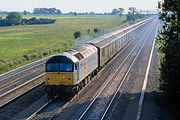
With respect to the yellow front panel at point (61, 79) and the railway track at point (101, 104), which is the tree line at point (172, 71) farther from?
the yellow front panel at point (61, 79)

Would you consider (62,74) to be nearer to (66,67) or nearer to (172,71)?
(66,67)

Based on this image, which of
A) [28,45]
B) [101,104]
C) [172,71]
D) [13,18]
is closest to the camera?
[172,71]

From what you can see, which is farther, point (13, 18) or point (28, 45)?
point (13, 18)

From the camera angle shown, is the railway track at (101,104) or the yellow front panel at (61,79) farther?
the yellow front panel at (61,79)

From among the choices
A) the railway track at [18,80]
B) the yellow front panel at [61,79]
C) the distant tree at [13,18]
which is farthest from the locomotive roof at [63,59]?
the distant tree at [13,18]

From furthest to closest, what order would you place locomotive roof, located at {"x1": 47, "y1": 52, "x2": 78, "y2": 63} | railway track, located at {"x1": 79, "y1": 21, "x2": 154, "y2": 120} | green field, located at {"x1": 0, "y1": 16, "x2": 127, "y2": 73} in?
green field, located at {"x1": 0, "y1": 16, "x2": 127, "y2": 73}, locomotive roof, located at {"x1": 47, "y1": 52, "x2": 78, "y2": 63}, railway track, located at {"x1": 79, "y1": 21, "x2": 154, "y2": 120}

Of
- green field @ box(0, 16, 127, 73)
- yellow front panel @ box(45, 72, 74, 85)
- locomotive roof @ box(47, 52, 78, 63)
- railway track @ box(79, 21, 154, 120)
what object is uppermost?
locomotive roof @ box(47, 52, 78, 63)

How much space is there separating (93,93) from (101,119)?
27.1ft

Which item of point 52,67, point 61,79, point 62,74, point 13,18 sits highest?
point 52,67

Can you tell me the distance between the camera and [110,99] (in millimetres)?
28578

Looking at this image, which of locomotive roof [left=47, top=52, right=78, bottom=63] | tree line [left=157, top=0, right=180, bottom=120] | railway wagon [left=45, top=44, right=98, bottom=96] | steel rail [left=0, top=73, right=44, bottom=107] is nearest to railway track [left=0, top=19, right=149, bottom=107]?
steel rail [left=0, top=73, right=44, bottom=107]

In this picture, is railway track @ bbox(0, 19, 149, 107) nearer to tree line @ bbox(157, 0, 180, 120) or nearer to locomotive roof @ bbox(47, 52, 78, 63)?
locomotive roof @ bbox(47, 52, 78, 63)

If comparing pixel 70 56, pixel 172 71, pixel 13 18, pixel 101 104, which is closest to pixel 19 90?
pixel 70 56

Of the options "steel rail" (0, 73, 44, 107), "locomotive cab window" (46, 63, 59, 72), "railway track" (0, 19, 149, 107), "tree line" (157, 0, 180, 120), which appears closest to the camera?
"tree line" (157, 0, 180, 120)
